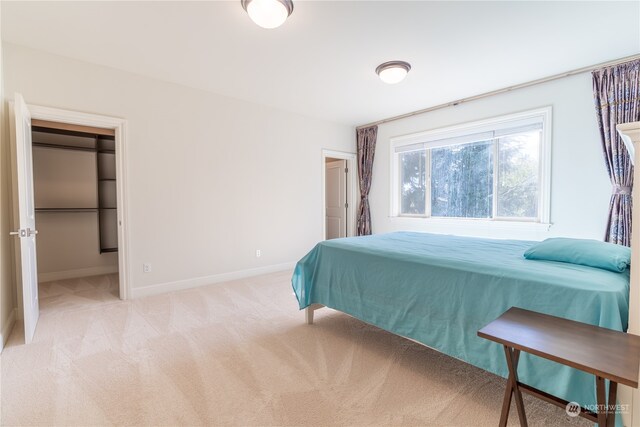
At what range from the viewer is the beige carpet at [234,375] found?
62.7 inches

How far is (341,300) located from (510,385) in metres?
1.42

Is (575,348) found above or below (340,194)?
below

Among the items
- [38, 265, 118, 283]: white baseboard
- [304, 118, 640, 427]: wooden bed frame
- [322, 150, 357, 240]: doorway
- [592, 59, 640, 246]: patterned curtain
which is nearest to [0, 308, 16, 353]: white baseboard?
[38, 265, 118, 283]: white baseboard

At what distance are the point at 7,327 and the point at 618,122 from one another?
6187mm

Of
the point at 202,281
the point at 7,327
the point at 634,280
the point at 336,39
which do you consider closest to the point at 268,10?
the point at 336,39

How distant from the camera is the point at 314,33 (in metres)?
2.60

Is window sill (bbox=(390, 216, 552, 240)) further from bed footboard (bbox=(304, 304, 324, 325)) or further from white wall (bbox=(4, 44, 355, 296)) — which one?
bed footboard (bbox=(304, 304, 324, 325))

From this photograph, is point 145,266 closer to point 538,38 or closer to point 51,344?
point 51,344

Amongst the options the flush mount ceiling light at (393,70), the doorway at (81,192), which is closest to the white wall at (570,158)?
the flush mount ceiling light at (393,70)

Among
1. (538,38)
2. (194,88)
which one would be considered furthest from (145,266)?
(538,38)

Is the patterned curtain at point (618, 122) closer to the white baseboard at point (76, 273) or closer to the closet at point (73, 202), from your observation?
the closet at point (73, 202)

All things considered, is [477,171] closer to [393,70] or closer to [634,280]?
[393,70]

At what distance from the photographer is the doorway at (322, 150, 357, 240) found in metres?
5.95

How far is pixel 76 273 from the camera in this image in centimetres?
459
